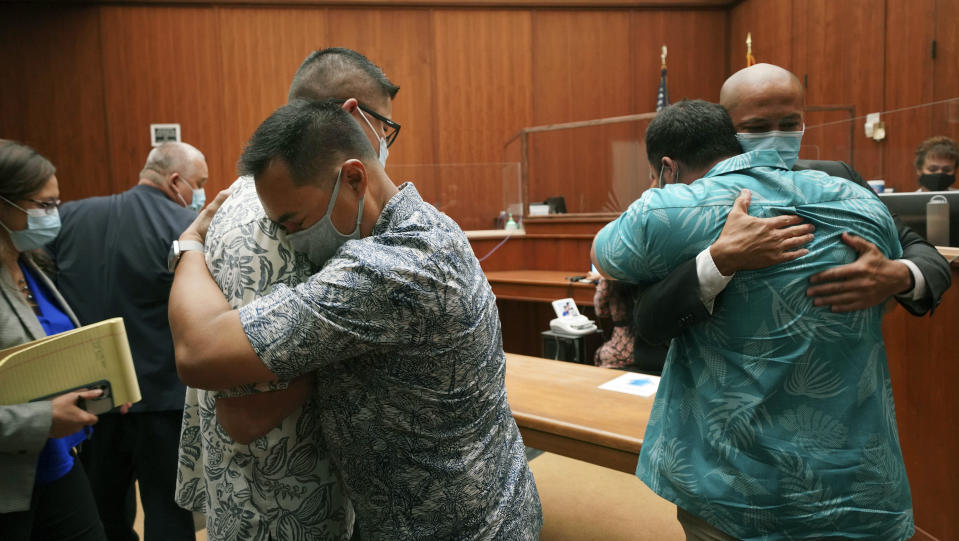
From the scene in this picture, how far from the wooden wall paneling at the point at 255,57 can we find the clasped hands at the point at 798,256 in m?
7.24

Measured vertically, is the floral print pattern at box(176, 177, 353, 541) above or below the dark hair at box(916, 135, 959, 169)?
below

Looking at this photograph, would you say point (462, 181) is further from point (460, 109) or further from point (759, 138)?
point (759, 138)

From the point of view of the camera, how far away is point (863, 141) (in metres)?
5.97

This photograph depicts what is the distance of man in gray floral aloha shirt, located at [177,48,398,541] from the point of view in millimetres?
896

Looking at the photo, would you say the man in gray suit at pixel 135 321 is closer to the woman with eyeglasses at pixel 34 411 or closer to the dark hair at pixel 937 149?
the woman with eyeglasses at pixel 34 411

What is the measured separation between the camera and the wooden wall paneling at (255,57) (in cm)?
744

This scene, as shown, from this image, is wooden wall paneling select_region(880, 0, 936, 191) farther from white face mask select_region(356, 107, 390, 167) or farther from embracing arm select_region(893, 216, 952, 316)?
white face mask select_region(356, 107, 390, 167)

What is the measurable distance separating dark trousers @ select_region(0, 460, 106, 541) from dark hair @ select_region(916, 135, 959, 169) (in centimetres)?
502

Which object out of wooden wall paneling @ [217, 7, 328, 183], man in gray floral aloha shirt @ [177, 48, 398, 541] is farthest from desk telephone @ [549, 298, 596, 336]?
wooden wall paneling @ [217, 7, 328, 183]

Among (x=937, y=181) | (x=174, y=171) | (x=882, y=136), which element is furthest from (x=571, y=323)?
(x=882, y=136)

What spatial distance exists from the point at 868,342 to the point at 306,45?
24.9 feet

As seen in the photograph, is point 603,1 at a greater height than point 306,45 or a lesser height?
greater

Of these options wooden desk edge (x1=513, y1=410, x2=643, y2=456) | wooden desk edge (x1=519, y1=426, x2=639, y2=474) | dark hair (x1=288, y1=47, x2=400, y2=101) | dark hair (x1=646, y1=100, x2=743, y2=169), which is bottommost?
wooden desk edge (x1=519, y1=426, x2=639, y2=474)

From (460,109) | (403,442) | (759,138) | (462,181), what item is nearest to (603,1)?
(460,109)
